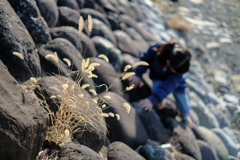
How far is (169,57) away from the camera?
2.07m

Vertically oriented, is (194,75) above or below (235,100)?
above

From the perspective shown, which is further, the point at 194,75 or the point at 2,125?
the point at 194,75

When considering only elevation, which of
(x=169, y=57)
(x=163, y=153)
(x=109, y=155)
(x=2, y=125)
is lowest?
(x=163, y=153)

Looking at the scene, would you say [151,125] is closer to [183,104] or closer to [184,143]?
[184,143]

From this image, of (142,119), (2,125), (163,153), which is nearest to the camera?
(2,125)

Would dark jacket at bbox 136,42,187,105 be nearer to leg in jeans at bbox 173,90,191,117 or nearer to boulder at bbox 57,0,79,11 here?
leg in jeans at bbox 173,90,191,117

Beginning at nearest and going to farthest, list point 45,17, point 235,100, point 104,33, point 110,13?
point 45,17 → point 104,33 → point 110,13 → point 235,100

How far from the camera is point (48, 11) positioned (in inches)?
73.5

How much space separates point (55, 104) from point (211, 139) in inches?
86.5

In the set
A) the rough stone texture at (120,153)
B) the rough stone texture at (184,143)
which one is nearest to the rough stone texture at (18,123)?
the rough stone texture at (120,153)

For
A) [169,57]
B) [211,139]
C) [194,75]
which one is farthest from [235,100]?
[169,57]

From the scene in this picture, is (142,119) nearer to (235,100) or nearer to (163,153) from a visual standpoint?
(163,153)

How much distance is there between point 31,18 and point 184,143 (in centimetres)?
183

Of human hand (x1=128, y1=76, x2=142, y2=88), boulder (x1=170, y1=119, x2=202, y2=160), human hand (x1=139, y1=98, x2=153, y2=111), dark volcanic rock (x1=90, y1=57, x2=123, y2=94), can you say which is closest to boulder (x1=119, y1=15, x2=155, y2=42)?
human hand (x1=128, y1=76, x2=142, y2=88)
